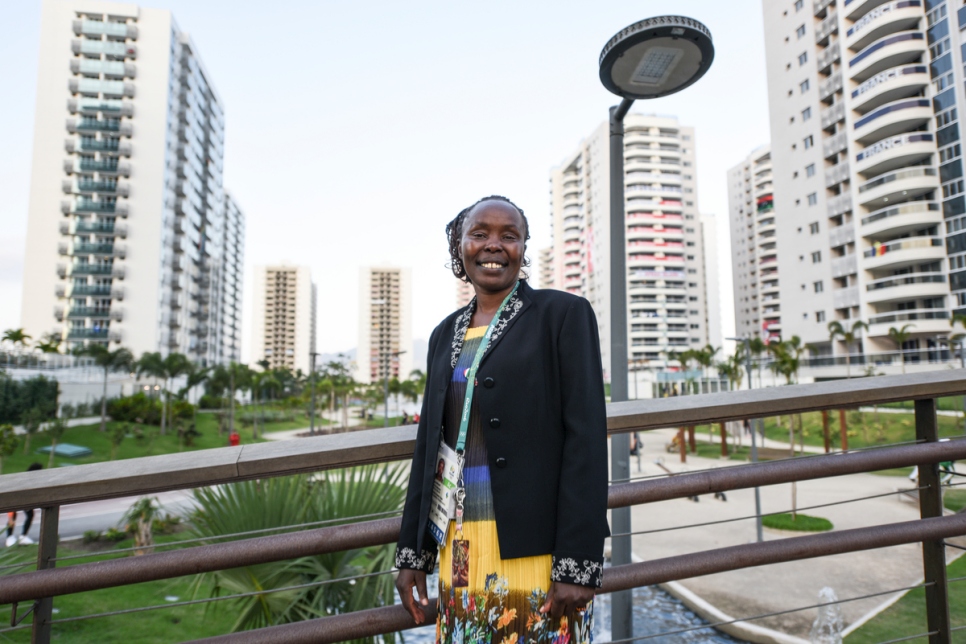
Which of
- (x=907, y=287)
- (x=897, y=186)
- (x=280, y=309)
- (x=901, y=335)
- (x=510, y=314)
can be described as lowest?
(x=510, y=314)

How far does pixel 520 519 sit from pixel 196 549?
0.86 m

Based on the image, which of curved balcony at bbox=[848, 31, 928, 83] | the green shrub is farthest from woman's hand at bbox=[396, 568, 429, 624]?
curved balcony at bbox=[848, 31, 928, 83]

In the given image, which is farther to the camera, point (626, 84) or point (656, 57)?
point (626, 84)

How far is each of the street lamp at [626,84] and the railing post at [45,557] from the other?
7.74ft

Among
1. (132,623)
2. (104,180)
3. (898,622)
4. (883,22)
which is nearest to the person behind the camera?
(898,622)

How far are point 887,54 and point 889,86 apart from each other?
207 centimetres

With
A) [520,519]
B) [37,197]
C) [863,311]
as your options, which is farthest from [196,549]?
[37,197]

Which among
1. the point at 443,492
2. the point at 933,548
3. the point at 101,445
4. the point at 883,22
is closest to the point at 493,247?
the point at 443,492

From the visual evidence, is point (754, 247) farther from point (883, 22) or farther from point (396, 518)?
point (396, 518)

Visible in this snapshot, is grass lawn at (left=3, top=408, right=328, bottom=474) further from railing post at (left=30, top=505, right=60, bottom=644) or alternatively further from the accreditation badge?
the accreditation badge

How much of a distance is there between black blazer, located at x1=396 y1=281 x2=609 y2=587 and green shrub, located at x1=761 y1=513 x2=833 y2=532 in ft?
55.2

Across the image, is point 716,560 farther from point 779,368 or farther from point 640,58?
point 779,368

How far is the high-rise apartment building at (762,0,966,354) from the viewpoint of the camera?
35938 mm

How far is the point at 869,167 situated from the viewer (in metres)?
38.9
